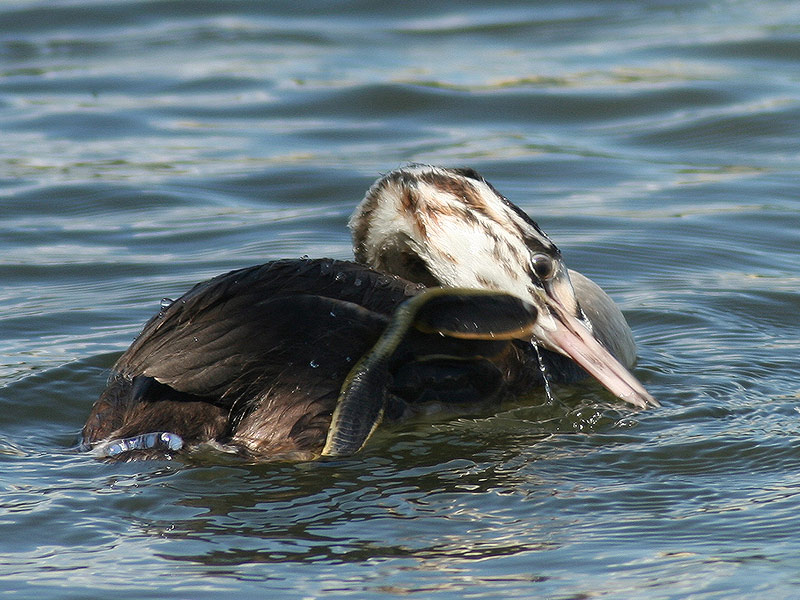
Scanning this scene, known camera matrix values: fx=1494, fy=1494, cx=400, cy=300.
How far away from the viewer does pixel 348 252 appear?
7.40 m

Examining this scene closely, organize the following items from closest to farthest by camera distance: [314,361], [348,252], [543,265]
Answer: [314,361], [543,265], [348,252]

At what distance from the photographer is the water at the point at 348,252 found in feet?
12.2

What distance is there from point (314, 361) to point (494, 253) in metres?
0.97

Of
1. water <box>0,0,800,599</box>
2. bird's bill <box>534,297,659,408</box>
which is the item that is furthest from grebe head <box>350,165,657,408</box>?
water <box>0,0,800,599</box>

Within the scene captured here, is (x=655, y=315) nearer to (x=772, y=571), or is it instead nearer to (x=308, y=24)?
(x=772, y=571)

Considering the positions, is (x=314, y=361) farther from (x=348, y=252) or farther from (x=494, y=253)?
(x=348, y=252)

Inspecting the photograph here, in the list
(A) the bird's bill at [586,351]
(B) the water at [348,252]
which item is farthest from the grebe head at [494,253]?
(B) the water at [348,252]

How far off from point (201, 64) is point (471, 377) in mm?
7822

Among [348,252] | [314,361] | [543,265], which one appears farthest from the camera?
[348,252]

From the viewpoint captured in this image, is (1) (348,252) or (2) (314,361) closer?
(2) (314,361)

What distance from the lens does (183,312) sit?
428 centimetres

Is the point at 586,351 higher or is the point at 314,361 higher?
the point at 314,361

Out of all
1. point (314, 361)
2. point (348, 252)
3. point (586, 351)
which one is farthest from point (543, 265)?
point (348, 252)

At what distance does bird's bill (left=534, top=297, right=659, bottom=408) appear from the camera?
4.88 metres
